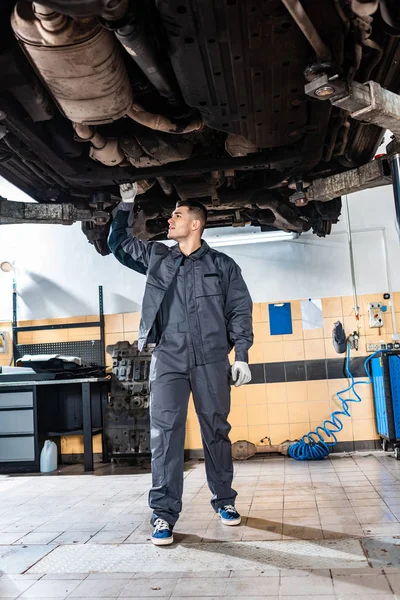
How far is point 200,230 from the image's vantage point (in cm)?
291

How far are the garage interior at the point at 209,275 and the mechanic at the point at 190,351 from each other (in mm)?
155

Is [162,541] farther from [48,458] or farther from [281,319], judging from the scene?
[281,319]

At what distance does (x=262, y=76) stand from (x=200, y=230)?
95 centimetres

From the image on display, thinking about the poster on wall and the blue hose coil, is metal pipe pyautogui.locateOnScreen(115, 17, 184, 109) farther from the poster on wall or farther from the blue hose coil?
the blue hose coil

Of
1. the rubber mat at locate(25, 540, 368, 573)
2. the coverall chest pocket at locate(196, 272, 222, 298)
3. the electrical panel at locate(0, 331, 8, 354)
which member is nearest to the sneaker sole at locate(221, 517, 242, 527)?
the rubber mat at locate(25, 540, 368, 573)

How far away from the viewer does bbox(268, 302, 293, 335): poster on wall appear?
531 cm

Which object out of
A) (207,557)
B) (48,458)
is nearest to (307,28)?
(207,557)

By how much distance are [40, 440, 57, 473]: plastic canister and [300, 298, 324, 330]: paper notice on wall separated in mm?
2617

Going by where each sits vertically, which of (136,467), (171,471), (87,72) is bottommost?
(136,467)

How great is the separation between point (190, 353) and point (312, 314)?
289 centimetres

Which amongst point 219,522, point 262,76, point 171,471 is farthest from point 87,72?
point 219,522

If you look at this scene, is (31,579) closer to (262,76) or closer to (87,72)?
(87,72)

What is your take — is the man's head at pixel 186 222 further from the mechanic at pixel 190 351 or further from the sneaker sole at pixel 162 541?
the sneaker sole at pixel 162 541

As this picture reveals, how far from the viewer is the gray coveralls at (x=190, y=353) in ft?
8.21
